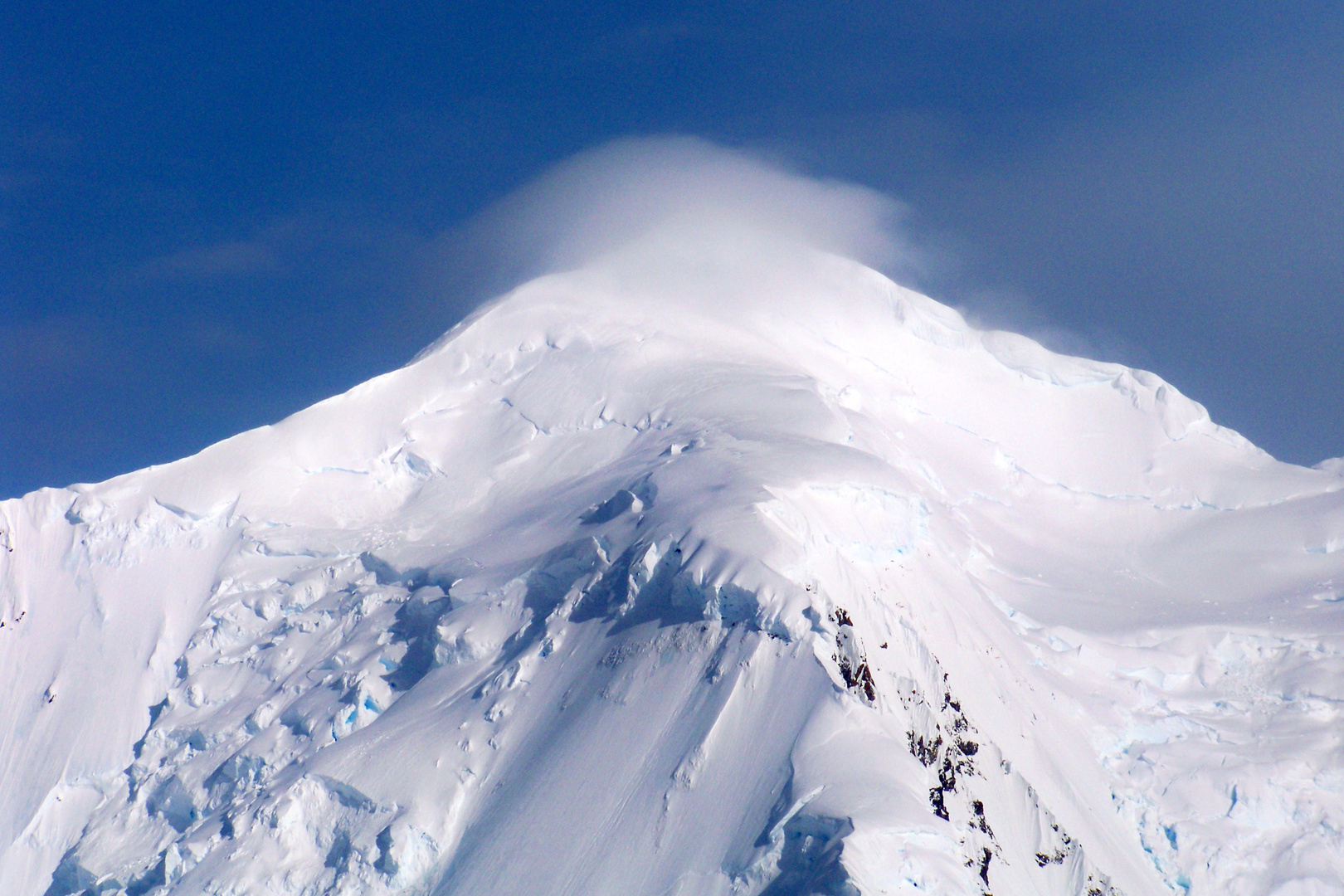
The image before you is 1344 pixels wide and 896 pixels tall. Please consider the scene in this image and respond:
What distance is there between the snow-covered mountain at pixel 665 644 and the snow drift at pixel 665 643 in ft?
0.92

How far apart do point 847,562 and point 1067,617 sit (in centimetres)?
2826

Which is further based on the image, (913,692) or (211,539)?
(211,539)

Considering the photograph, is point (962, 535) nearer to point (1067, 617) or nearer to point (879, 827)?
point (1067, 617)

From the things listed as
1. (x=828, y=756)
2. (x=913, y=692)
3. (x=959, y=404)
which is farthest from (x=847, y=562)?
(x=959, y=404)

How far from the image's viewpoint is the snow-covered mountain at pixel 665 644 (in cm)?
6775

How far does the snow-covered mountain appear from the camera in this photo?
67.8 metres

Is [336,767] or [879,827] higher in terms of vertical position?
[879,827]

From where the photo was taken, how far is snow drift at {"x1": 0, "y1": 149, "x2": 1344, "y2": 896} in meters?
67.8

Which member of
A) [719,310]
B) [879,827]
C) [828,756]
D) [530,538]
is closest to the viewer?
[879,827]

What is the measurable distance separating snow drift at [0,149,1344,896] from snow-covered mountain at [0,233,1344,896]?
11.0 inches

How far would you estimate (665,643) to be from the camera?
73250mm

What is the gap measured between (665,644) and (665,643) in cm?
6

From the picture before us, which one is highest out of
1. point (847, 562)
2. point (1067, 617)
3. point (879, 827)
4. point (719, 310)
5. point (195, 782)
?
point (719, 310)

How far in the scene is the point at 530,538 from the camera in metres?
90.6
